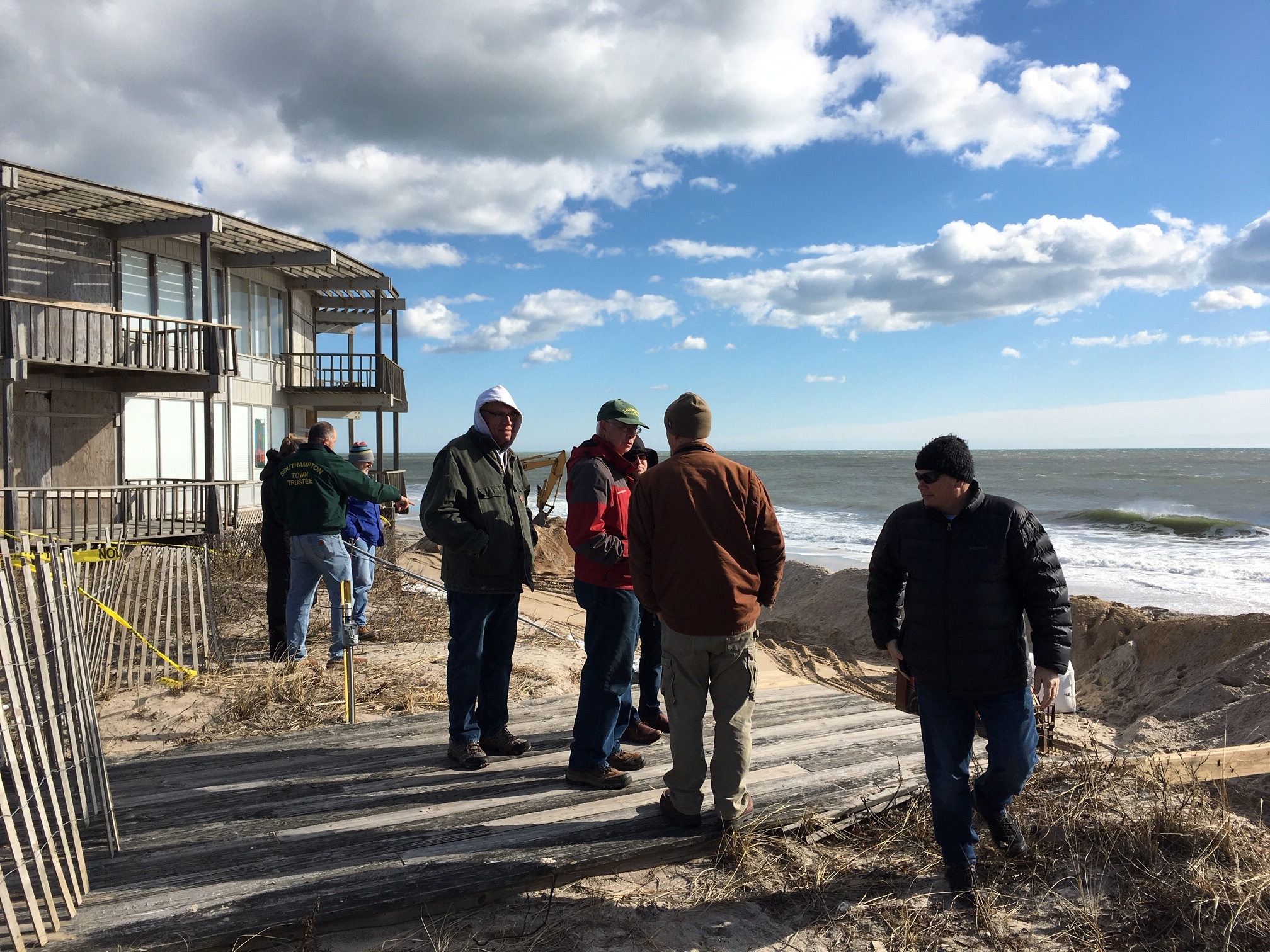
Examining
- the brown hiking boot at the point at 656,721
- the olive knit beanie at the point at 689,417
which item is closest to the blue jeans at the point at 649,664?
the brown hiking boot at the point at 656,721

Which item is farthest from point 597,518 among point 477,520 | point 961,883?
point 961,883

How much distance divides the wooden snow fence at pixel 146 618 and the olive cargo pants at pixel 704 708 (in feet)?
14.8

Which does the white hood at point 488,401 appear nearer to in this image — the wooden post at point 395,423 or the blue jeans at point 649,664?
the blue jeans at point 649,664

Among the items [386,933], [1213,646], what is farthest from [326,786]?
[1213,646]

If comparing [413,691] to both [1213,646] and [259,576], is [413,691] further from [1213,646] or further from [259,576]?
[1213,646]

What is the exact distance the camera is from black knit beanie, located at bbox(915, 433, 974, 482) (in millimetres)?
2994

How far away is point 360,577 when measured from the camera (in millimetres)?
7438

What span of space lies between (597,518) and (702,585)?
0.71 m

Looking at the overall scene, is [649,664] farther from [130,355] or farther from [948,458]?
[130,355]

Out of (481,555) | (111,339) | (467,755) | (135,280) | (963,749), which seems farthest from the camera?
(135,280)

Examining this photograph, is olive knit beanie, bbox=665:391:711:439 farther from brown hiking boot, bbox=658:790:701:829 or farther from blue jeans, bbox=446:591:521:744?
brown hiking boot, bbox=658:790:701:829

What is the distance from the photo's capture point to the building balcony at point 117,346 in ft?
40.8

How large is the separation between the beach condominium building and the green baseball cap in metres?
10.8

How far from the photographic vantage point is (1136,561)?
62.1 ft
